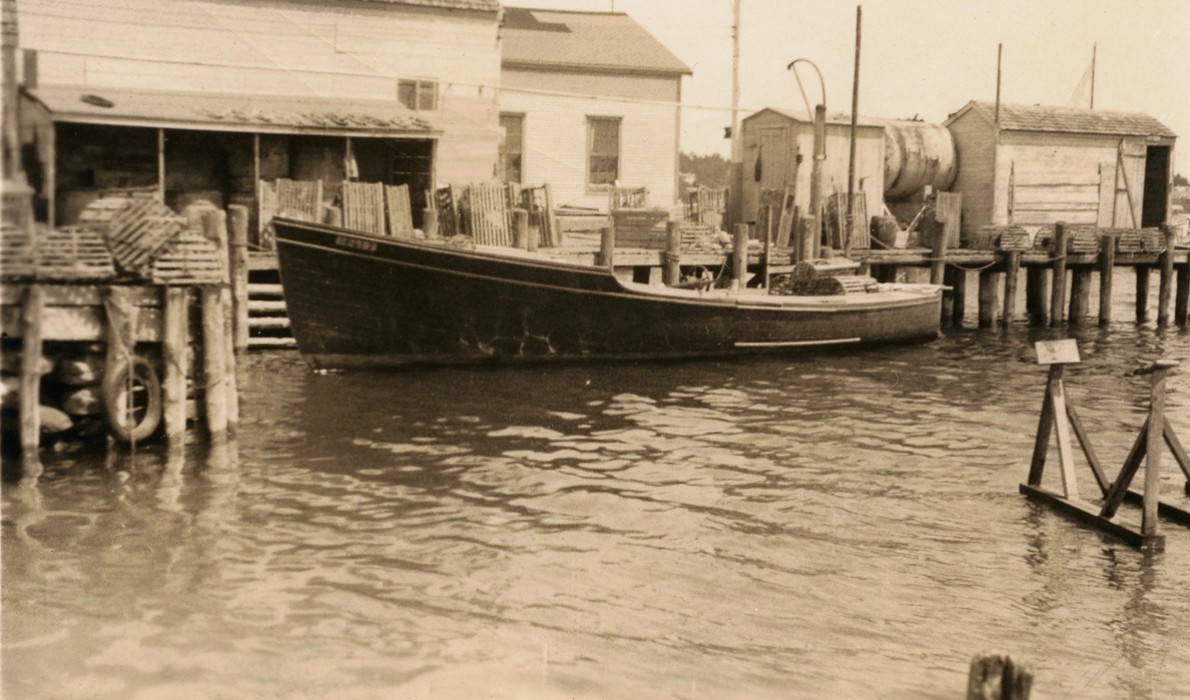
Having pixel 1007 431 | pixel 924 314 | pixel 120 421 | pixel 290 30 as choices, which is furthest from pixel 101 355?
pixel 924 314

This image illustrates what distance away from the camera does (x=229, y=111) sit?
22.6 m

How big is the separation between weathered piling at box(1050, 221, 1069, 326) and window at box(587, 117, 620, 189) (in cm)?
1139

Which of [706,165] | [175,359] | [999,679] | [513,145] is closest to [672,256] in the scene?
[513,145]

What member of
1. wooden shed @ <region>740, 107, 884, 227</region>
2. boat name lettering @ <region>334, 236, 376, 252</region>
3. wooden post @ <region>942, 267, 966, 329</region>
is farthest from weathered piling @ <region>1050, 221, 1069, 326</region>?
boat name lettering @ <region>334, 236, 376, 252</region>

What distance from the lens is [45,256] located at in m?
12.9

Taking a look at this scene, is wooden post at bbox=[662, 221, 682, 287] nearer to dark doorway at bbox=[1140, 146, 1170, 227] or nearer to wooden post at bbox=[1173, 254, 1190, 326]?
wooden post at bbox=[1173, 254, 1190, 326]

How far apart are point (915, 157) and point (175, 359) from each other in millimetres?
24286

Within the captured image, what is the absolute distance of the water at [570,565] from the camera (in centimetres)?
795

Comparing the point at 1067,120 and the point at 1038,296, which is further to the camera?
the point at 1067,120

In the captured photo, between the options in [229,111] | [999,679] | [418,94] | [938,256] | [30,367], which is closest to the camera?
[999,679]

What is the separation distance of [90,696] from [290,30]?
67.4 feet

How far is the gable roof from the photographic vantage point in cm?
3352

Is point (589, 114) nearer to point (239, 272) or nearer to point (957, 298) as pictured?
point (957, 298)

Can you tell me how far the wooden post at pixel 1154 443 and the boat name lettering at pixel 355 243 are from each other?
476 inches
